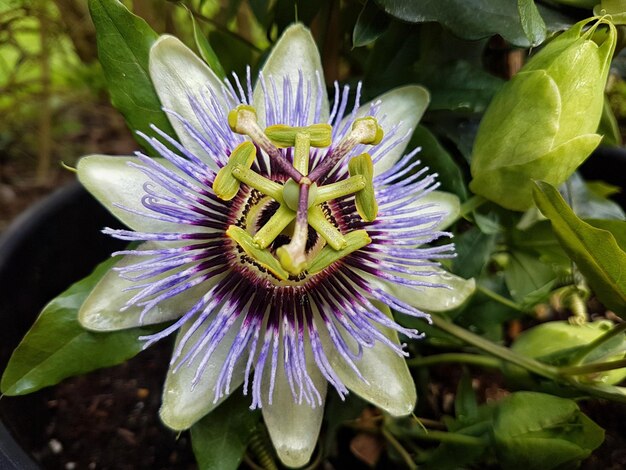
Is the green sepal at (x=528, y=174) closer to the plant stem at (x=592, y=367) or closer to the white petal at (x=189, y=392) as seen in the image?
the plant stem at (x=592, y=367)

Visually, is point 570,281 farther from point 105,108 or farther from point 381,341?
point 105,108

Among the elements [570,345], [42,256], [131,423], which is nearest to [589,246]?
[570,345]

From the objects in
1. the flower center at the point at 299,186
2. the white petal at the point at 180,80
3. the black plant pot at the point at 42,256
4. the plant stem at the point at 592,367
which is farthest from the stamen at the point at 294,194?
the black plant pot at the point at 42,256

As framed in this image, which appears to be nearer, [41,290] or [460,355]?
[460,355]

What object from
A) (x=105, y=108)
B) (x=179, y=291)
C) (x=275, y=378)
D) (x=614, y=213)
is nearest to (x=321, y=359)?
(x=275, y=378)

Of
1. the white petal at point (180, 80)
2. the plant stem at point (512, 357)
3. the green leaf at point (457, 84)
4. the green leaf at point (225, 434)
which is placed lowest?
the plant stem at point (512, 357)
